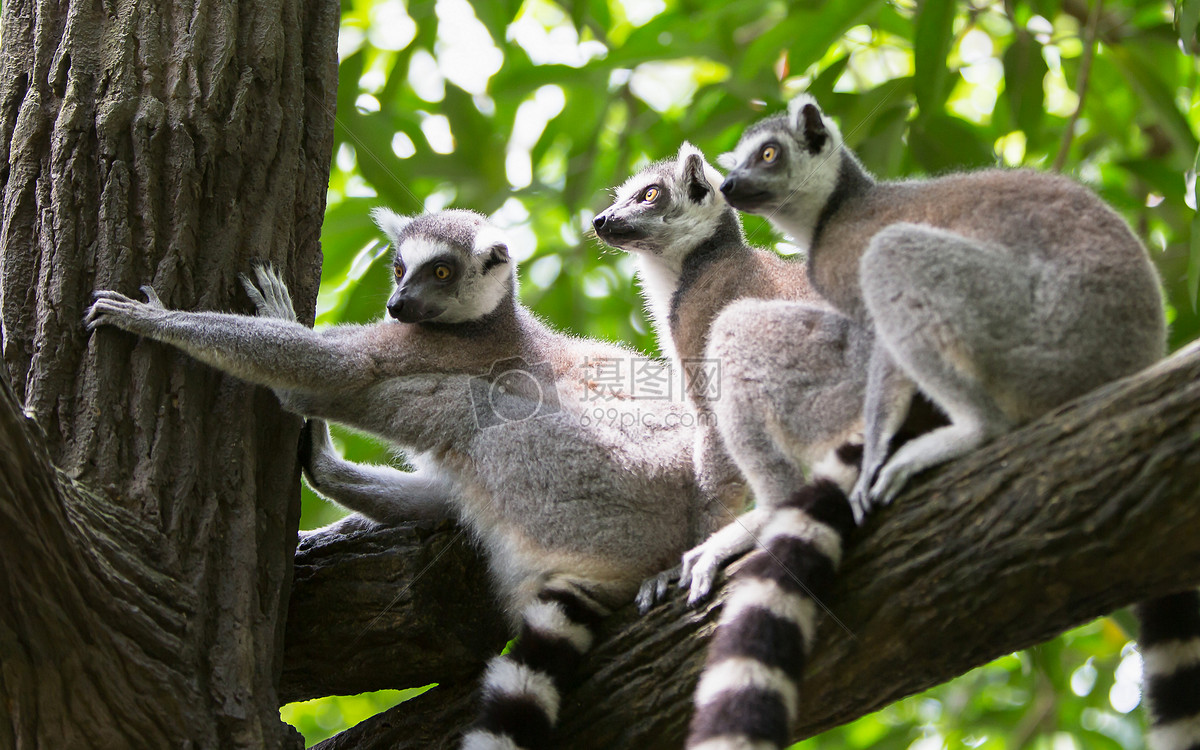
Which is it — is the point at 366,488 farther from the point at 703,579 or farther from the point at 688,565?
the point at 703,579

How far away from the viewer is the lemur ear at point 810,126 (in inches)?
162

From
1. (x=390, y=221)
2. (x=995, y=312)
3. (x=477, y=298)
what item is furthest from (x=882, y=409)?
(x=390, y=221)

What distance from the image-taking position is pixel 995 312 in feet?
9.93

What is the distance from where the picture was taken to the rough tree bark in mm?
2683

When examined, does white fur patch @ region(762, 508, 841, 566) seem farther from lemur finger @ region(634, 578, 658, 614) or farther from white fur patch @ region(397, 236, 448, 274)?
white fur patch @ region(397, 236, 448, 274)

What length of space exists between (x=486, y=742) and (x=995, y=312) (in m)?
2.16

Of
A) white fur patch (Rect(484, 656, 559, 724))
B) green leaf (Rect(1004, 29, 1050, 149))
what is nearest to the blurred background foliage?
green leaf (Rect(1004, 29, 1050, 149))

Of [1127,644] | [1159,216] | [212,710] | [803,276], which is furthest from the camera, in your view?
[1127,644]

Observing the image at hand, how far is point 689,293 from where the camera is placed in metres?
4.51

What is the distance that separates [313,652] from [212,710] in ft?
2.96

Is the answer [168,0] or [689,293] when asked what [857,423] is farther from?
[168,0]

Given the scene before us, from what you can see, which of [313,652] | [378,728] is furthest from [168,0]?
[378,728]
